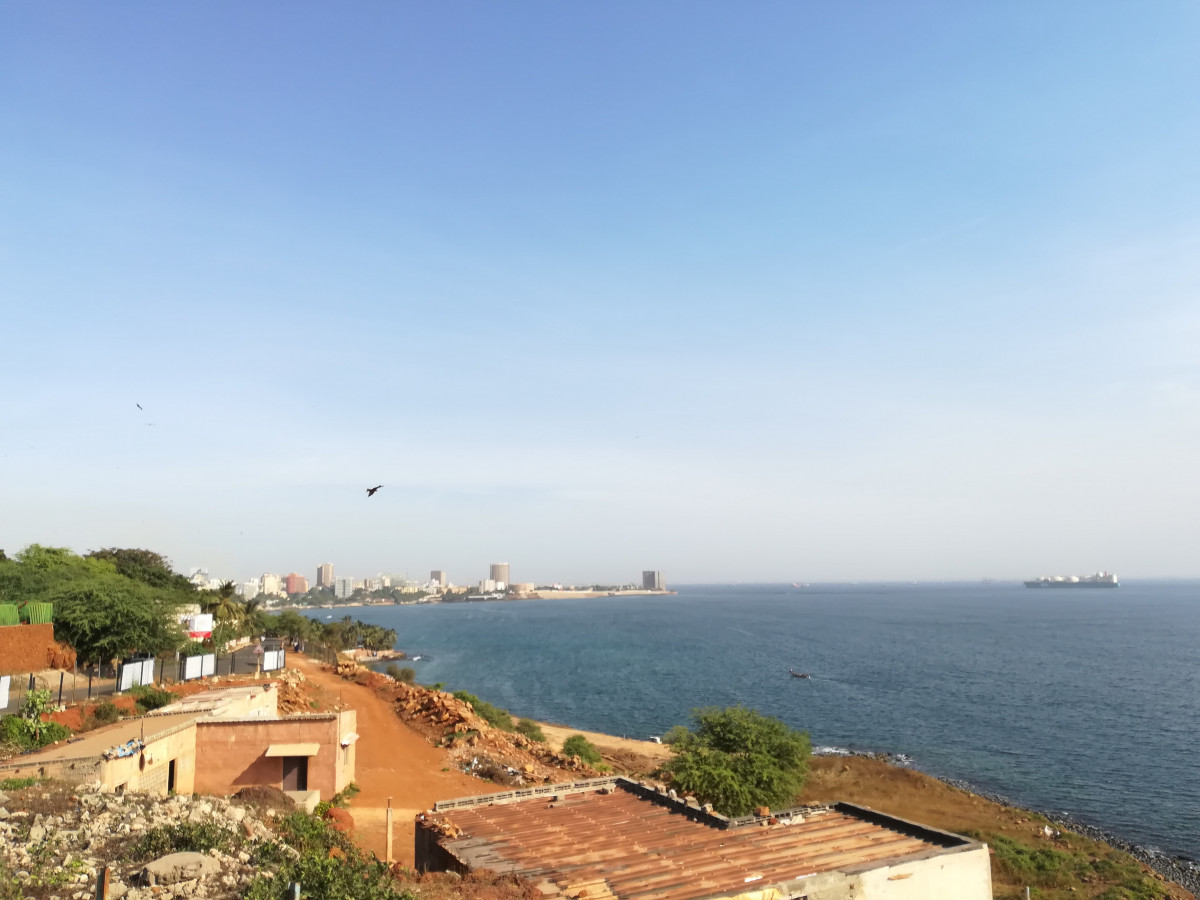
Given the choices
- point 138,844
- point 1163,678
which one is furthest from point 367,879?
point 1163,678

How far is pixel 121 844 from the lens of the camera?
12.6 metres

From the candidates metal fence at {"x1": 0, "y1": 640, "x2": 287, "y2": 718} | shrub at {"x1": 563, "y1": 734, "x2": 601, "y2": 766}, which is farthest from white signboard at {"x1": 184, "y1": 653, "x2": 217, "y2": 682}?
shrub at {"x1": 563, "y1": 734, "x2": 601, "y2": 766}

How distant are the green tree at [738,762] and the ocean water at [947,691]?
1666 cm

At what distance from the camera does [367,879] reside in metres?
10.6

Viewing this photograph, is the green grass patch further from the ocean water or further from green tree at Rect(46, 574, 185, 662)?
green tree at Rect(46, 574, 185, 662)

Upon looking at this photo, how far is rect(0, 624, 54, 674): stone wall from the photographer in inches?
1236

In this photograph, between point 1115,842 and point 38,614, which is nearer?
point 1115,842

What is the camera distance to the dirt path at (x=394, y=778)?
22.8 m

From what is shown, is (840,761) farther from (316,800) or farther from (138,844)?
(138,844)

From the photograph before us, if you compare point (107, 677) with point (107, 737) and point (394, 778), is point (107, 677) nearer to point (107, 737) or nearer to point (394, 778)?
point (107, 737)

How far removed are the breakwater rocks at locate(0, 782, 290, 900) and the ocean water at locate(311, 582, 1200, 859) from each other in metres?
37.8

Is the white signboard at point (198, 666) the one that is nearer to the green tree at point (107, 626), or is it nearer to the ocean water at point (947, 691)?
the green tree at point (107, 626)

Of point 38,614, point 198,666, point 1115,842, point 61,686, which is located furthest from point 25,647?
point 1115,842

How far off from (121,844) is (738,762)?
22668 millimetres
